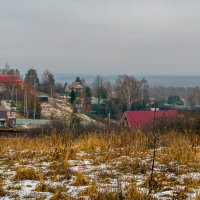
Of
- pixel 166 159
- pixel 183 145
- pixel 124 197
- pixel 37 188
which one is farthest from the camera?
pixel 183 145

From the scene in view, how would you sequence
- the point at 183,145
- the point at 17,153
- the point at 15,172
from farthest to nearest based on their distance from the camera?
the point at 17,153
the point at 183,145
the point at 15,172

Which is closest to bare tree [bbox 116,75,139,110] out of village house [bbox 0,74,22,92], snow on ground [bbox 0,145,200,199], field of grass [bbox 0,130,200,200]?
village house [bbox 0,74,22,92]

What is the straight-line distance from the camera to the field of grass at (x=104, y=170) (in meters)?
3.68

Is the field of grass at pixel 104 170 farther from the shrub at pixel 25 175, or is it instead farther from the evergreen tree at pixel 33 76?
the evergreen tree at pixel 33 76

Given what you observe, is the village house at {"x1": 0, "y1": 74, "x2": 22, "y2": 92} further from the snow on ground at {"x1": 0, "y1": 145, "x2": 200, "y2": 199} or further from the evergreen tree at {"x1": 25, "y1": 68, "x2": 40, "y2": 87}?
the snow on ground at {"x1": 0, "y1": 145, "x2": 200, "y2": 199}

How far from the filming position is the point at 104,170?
478 cm

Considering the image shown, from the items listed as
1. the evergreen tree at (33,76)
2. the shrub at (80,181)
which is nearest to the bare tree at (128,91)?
the evergreen tree at (33,76)

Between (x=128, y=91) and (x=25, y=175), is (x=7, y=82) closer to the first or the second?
(x=128, y=91)

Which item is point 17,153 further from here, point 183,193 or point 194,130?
point 194,130

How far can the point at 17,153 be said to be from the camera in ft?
21.4

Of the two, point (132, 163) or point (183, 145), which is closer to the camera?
point (132, 163)

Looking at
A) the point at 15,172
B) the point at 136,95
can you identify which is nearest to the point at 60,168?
the point at 15,172

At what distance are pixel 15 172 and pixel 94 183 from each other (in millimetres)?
1476

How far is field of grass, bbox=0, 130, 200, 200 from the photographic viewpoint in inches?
145
